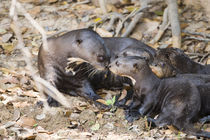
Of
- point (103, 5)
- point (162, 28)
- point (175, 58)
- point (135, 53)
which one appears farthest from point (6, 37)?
point (175, 58)

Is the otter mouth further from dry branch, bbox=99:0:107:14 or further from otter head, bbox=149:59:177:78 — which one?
dry branch, bbox=99:0:107:14

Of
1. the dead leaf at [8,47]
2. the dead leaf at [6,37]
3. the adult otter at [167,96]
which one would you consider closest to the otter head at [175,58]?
the adult otter at [167,96]

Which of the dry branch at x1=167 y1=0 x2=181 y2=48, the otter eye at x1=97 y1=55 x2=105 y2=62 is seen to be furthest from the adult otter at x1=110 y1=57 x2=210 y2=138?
the dry branch at x1=167 y1=0 x2=181 y2=48

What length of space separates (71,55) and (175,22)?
2494mm

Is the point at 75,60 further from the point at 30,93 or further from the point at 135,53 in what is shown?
the point at 135,53

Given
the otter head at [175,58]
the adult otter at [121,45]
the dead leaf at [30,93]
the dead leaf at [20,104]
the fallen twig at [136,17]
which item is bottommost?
the dead leaf at [20,104]

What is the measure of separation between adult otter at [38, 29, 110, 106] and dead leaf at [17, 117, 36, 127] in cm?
63

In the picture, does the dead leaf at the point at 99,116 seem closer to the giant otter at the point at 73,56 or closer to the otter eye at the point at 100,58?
the giant otter at the point at 73,56

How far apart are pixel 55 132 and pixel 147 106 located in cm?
125

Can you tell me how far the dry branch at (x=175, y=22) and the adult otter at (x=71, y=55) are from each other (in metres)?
2.11

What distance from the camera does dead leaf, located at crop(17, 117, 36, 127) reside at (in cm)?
469

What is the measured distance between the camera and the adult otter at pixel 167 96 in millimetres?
4660

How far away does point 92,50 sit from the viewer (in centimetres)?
548

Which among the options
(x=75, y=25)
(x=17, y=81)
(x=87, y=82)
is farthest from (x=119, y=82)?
(x=75, y=25)
